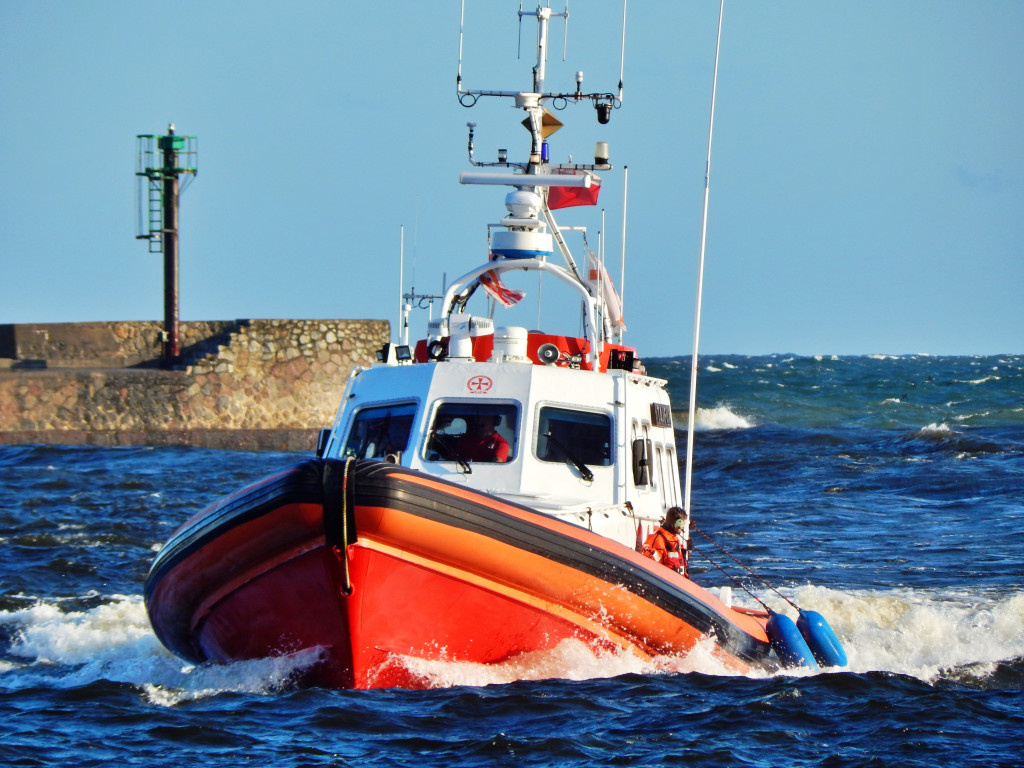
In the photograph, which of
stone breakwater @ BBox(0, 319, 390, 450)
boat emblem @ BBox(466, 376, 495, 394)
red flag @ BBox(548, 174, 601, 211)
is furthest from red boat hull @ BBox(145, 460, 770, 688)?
stone breakwater @ BBox(0, 319, 390, 450)

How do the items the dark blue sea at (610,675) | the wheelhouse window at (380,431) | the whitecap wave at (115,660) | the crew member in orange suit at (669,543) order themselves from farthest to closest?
1. the wheelhouse window at (380,431)
2. the crew member in orange suit at (669,543)
3. the whitecap wave at (115,660)
4. the dark blue sea at (610,675)

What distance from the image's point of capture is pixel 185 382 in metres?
23.7

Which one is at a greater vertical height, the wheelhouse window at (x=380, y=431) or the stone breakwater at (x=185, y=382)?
the wheelhouse window at (x=380, y=431)

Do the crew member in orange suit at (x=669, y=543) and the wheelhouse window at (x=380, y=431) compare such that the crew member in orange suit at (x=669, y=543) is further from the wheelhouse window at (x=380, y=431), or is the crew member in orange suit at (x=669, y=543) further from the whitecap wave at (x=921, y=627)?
the wheelhouse window at (x=380, y=431)

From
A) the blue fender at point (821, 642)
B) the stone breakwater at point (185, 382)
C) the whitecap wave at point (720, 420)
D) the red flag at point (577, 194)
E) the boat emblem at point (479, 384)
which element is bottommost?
the whitecap wave at point (720, 420)

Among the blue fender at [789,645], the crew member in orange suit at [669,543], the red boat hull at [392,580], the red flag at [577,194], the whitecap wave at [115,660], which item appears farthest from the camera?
the red flag at [577,194]

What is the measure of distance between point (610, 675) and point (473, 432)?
1.69 m

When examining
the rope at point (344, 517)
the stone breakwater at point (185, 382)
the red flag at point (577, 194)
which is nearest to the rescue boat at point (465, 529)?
the rope at point (344, 517)

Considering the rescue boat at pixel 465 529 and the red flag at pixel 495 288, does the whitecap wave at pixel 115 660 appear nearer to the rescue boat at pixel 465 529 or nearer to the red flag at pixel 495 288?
the rescue boat at pixel 465 529

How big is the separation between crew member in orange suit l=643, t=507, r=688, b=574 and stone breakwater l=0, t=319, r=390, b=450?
665 inches

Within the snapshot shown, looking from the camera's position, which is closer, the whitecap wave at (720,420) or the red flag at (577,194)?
the red flag at (577,194)

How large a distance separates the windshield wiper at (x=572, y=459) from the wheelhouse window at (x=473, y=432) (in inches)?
9.5

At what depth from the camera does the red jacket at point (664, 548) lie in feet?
25.6

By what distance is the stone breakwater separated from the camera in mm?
22625
